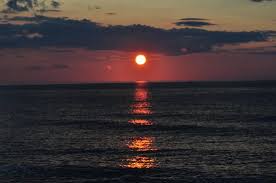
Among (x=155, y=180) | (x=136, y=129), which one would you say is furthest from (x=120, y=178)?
(x=136, y=129)

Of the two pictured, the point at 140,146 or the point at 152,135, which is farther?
the point at 152,135

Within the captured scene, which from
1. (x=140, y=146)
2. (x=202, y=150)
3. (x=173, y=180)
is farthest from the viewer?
(x=140, y=146)

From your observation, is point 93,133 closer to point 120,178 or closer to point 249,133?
point 249,133

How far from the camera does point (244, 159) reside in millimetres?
62281

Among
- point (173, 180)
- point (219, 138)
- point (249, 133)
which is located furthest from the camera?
point (249, 133)

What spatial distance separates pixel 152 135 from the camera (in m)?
88.4

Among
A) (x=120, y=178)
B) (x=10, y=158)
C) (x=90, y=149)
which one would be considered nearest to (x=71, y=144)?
(x=90, y=149)

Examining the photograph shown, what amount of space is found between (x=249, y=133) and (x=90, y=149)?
28512 mm

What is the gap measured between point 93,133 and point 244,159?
35740 millimetres

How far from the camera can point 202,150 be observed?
6925cm

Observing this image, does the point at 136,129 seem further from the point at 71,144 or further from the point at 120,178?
the point at 120,178

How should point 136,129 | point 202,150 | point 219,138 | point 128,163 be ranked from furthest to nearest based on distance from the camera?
point 136,129 < point 219,138 < point 202,150 < point 128,163

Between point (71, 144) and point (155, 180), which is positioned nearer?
point (155, 180)

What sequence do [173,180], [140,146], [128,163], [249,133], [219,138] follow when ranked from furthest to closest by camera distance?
[249,133] < [219,138] < [140,146] < [128,163] < [173,180]
